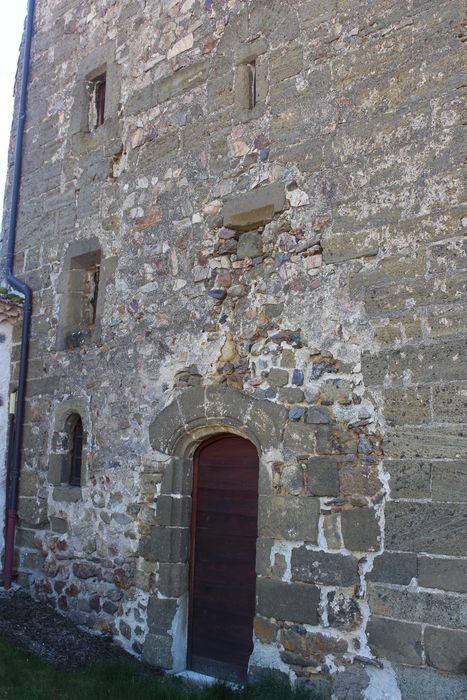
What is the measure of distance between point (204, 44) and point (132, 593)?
4.55 m

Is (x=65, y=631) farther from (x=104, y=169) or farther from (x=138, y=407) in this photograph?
(x=104, y=169)

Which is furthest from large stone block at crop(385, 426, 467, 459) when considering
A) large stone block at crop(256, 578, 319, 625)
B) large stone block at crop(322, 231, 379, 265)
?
large stone block at crop(322, 231, 379, 265)

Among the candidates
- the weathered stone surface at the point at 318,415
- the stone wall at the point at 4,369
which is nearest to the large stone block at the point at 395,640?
the weathered stone surface at the point at 318,415

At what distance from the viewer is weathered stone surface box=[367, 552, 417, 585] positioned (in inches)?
181

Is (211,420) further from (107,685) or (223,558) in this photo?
(107,685)

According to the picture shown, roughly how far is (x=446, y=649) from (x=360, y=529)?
Result: 33.1 inches

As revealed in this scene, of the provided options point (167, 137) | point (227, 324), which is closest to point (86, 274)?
point (167, 137)

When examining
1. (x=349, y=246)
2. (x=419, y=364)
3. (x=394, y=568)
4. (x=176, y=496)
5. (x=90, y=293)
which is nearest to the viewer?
(x=394, y=568)

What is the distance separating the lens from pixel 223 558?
587cm

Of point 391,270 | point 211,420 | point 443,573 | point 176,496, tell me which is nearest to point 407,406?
point 391,270

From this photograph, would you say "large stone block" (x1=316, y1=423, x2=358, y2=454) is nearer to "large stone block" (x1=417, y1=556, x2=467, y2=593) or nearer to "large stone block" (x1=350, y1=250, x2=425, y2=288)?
"large stone block" (x1=417, y1=556, x2=467, y2=593)

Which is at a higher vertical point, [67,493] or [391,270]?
[391,270]

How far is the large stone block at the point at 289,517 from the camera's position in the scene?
5.09 m

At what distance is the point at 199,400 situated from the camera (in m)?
5.90
